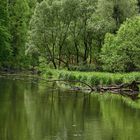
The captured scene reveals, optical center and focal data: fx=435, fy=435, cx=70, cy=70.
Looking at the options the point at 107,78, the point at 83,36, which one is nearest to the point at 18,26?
the point at 83,36

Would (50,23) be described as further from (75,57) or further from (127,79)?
(127,79)

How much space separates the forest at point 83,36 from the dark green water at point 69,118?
1471 centimetres

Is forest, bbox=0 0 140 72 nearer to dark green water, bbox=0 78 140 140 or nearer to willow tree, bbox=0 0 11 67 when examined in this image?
willow tree, bbox=0 0 11 67

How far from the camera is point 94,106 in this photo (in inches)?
1115

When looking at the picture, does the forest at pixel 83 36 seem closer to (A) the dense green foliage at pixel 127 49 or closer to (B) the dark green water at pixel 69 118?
(A) the dense green foliage at pixel 127 49

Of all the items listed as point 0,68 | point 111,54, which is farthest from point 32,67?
point 111,54

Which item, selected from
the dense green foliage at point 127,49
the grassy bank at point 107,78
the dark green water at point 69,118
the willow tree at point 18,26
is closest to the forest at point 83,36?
the dense green foliage at point 127,49

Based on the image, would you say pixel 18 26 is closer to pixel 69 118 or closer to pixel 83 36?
pixel 83 36

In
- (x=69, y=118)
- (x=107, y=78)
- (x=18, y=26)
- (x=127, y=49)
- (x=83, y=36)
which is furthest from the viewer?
(x=18, y=26)

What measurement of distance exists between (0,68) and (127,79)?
36283 mm

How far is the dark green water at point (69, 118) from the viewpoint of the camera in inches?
726

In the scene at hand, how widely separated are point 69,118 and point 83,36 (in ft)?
128

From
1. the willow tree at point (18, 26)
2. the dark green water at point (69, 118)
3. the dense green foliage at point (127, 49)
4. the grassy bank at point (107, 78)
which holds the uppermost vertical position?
the willow tree at point (18, 26)

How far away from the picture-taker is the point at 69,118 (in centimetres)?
2300
